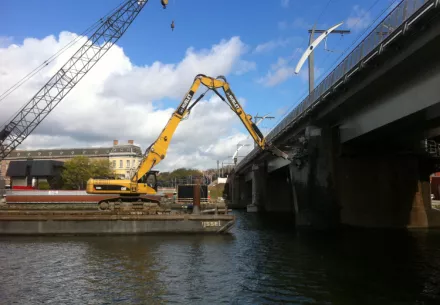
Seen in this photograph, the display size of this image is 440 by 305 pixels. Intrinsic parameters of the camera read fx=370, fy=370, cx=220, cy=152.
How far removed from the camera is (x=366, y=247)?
2275 centimetres

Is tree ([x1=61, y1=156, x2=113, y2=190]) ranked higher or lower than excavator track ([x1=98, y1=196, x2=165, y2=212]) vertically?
higher

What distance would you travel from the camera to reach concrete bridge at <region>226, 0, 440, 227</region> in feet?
61.6

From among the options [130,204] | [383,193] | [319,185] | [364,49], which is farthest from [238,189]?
[364,49]

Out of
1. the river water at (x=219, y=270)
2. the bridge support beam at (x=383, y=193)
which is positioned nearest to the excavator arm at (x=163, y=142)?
the river water at (x=219, y=270)

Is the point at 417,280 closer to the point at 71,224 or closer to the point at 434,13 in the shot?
the point at 434,13

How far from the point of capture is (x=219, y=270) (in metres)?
16.8

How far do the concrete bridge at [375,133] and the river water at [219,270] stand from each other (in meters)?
7.12

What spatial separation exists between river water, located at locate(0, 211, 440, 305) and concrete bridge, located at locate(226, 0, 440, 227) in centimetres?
712

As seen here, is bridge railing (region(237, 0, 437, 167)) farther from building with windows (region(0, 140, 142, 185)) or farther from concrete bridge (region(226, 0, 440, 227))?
building with windows (region(0, 140, 142, 185))

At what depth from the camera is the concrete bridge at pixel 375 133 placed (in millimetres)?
18783

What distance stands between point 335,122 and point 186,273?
69.5ft

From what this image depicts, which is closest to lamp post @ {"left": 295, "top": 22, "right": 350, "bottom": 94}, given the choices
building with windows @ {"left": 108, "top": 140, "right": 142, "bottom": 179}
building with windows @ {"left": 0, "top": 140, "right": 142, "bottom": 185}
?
building with windows @ {"left": 0, "top": 140, "right": 142, "bottom": 185}

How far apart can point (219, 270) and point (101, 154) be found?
431 feet

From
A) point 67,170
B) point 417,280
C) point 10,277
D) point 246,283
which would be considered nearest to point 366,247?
point 417,280
